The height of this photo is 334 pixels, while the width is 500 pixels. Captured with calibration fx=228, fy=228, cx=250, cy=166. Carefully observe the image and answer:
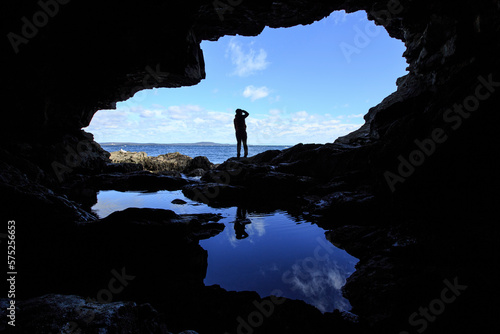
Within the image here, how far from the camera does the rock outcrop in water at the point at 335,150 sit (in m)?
→ 3.16

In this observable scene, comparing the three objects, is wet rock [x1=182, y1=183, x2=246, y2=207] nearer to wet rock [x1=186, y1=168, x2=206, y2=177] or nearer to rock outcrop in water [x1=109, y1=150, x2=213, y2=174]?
wet rock [x1=186, y1=168, x2=206, y2=177]

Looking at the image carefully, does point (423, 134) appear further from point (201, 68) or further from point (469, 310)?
point (201, 68)

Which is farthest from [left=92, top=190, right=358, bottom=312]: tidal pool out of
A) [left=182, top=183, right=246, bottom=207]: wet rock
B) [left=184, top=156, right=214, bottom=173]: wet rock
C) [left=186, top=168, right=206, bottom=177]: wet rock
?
[left=184, top=156, right=214, bottom=173]: wet rock

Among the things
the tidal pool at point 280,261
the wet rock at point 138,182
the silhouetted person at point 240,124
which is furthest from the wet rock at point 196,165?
the tidal pool at point 280,261

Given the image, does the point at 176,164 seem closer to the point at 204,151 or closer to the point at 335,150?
the point at 335,150

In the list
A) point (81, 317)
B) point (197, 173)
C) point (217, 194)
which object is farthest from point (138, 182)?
point (81, 317)

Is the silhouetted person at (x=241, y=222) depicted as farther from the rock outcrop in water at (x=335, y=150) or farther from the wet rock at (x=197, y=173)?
the wet rock at (x=197, y=173)

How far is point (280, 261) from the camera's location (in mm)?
4164

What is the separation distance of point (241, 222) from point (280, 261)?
230cm

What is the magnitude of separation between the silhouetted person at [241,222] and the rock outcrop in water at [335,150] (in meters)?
1.19

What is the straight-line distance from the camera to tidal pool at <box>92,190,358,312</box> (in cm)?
331

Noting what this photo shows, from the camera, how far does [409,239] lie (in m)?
4.18

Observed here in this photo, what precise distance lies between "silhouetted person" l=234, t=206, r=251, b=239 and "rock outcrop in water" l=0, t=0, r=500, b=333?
3.92ft

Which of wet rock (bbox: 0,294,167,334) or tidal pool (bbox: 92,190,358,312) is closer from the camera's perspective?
wet rock (bbox: 0,294,167,334)
